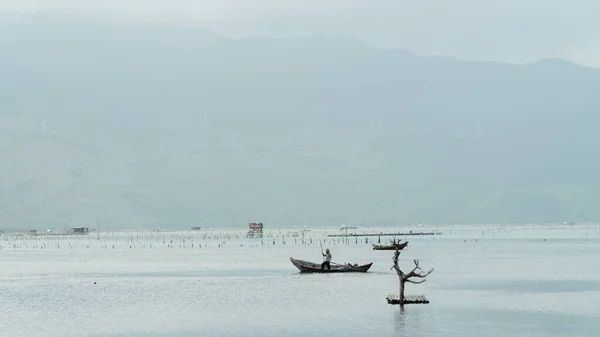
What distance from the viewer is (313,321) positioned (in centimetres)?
5903

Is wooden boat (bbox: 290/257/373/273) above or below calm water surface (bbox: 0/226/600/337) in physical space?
above

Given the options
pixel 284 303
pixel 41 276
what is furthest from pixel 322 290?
pixel 41 276

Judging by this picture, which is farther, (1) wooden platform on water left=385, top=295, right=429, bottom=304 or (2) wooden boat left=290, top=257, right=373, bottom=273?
(2) wooden boat left=290, top=257, right=373, bottom=273

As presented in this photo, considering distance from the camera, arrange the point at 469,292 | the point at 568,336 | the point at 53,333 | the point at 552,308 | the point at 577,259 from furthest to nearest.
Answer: the point at 577,259 < the point at 469,292 < the point at 552,308 < the point at 53,333 < the point at 568,336

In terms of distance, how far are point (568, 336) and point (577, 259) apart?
84.7 meters

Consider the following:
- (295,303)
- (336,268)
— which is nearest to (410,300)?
(295,303)

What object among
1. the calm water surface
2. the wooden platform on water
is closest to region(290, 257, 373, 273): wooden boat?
the calm water surface

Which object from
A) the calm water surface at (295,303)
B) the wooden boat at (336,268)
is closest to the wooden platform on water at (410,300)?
the calm water surface at (295,303)

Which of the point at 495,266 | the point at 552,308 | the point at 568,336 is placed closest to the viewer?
the point at 568,336

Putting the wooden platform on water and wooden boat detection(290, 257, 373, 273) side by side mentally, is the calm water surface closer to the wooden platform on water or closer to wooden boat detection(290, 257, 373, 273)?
the wooden platform on water

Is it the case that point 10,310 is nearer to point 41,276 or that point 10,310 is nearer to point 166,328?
point 166,328

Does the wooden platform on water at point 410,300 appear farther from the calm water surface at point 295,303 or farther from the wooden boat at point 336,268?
the wooden boat at point 336,268

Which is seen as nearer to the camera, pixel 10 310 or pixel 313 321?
pixel 313 321

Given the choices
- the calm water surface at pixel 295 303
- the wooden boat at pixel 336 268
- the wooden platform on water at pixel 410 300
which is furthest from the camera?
the wooden boat at pixel 336 268
